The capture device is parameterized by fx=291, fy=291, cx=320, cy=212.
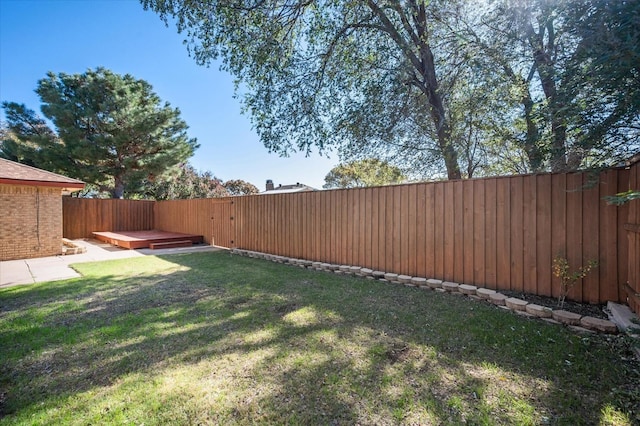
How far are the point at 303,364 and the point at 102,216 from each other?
1554 centimetres

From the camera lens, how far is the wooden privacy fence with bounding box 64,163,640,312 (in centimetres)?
326

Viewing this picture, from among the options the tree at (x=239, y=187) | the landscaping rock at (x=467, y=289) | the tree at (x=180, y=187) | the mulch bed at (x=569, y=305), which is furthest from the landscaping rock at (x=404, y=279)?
the tree at (x=239, y=187)

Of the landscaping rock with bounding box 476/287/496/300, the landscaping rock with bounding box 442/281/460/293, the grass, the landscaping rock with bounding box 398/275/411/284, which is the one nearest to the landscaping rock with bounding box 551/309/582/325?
the grass

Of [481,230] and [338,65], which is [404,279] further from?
[338,65]

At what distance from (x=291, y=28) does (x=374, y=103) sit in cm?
252

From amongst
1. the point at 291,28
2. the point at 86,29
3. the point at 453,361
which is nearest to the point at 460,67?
the point at 291,28

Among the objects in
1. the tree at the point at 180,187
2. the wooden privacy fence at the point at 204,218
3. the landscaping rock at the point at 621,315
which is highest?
the tree at the point at 180,187

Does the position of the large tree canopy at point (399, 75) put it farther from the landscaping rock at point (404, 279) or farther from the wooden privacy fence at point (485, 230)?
the landscaping rock at point (404, 279)

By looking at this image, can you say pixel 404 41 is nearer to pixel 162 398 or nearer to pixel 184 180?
pixel 162 398

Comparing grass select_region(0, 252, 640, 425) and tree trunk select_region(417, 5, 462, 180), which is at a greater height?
tree trunk select_region(417, 5, 462, 180)

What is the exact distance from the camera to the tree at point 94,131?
570 inches

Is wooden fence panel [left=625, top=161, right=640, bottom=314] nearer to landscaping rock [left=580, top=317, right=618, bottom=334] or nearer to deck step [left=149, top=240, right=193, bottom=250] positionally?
landscaping rock [left=580, top=317, right=618, bottom=334]

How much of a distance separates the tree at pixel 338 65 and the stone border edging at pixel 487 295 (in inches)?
110

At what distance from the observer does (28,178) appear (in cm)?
811
